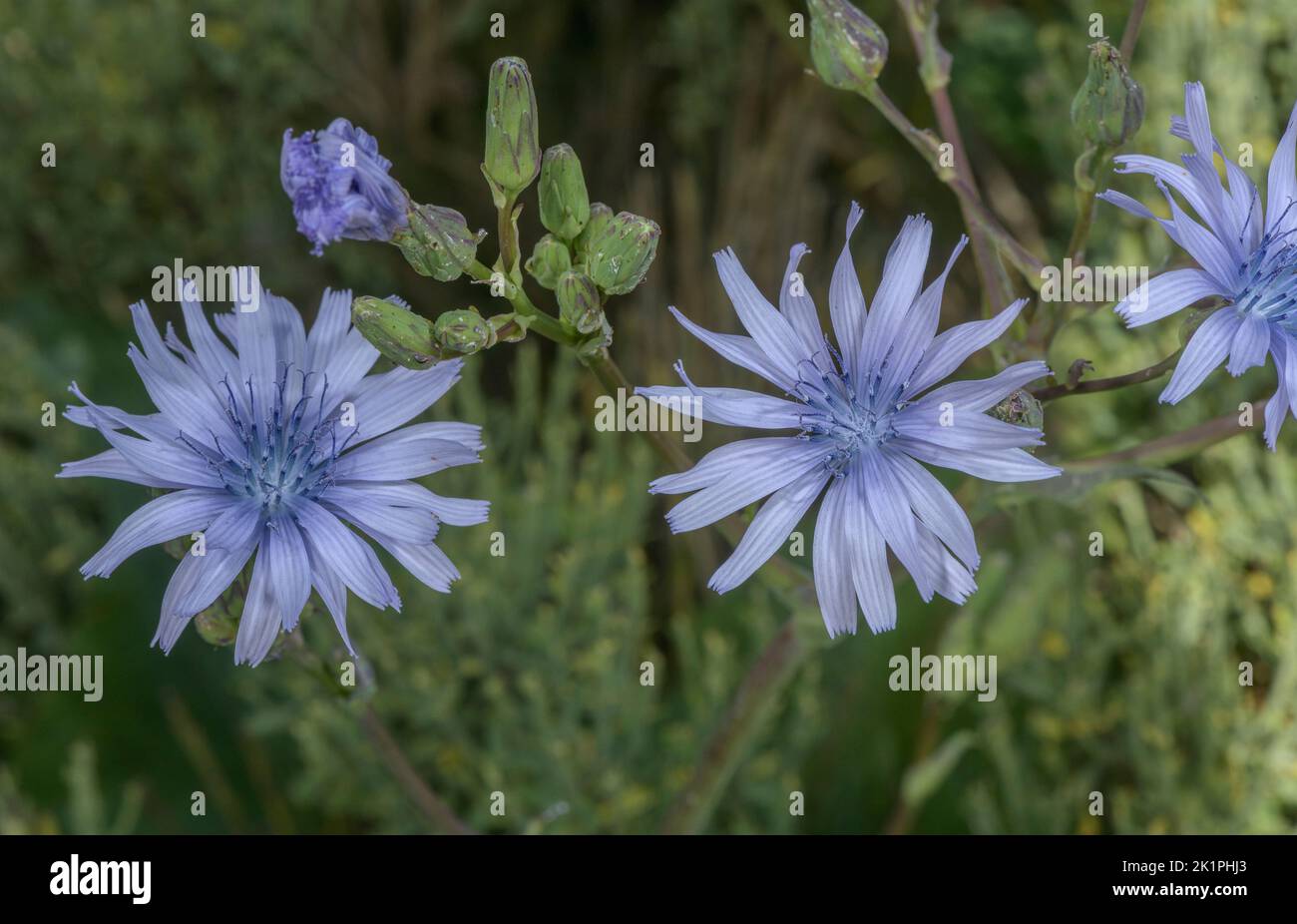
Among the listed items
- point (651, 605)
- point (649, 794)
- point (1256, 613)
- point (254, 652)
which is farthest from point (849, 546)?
point (651, 605)

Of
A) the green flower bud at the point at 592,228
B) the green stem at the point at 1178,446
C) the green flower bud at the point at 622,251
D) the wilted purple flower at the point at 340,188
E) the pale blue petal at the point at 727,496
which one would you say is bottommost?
the pale blue petal at the point at 727,496

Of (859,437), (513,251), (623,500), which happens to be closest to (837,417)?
(859,437)

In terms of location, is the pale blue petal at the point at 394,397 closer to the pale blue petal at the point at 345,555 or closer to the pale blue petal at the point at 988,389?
the pale blue petal at the point at 345,555

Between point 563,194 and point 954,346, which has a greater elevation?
point 563,194

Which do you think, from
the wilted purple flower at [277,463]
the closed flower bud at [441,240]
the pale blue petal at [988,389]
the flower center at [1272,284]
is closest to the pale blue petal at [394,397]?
the wilted purple flower at [277,463]

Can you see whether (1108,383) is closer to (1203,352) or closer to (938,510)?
(1203,352)

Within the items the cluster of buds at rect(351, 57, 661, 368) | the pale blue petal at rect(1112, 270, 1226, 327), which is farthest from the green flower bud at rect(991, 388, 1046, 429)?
the cluster of buds at rect(351, 57, 661, 368)

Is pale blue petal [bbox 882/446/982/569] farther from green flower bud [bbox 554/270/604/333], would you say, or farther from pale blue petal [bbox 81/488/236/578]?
pale blue petal [bbox 81/488/236/578]
